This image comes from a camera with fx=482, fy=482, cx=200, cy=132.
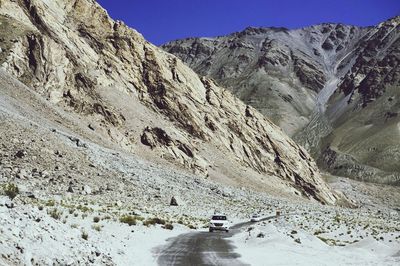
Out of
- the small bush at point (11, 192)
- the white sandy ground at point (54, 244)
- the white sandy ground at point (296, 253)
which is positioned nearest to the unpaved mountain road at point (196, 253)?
the white sandy ground at point (296, 253)

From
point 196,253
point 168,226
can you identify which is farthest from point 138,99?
point 196,253

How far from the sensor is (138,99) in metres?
A: 90.0

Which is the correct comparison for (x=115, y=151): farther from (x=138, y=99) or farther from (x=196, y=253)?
(x=196, y=253)

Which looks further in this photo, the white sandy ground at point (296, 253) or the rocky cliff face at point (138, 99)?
the rocky cliff face at point (138, 99)

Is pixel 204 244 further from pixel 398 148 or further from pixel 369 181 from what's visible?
pixel 398 148

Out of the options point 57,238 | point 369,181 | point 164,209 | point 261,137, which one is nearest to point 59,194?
point 164,209

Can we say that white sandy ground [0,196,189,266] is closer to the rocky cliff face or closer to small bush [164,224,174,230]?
small bush [164,224,174,230]

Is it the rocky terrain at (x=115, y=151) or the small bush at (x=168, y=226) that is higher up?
the rocky terrain at (x=115, y=151)

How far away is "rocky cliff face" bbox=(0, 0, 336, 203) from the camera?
74.0m

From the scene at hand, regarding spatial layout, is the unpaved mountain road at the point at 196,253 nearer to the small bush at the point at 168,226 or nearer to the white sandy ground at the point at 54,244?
the white sandy ground at the point at 54,244

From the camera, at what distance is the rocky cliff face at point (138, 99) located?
74.0 m

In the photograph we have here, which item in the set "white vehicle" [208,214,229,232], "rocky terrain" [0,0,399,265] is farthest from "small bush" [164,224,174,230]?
"white vehicle" [208,214,229,232]

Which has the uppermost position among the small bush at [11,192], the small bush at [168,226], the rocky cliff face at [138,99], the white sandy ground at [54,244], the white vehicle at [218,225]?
the rocky cliff face at [138,99]

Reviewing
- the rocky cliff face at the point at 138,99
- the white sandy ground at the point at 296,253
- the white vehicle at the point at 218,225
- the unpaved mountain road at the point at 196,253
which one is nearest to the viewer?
the unpaved mountain road at the point at 196,253
